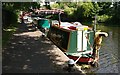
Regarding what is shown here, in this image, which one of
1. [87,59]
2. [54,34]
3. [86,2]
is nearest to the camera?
[87,59]

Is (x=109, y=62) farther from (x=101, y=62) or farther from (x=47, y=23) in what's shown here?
(x=47, y=23)

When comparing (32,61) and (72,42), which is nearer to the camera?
(32,61)

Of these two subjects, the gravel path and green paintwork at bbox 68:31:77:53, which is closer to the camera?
the gravel path

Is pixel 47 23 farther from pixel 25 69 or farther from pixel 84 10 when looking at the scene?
pixel 84 10

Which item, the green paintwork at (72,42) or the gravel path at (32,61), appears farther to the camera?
the green paintwork at (72,42)

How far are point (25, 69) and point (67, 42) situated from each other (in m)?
7.61

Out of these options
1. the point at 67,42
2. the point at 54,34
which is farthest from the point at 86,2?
the point at 67,42

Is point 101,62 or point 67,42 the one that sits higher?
point 67,42

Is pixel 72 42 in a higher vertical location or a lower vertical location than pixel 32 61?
higher

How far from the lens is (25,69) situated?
10695mm

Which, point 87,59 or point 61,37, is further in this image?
point 61,37

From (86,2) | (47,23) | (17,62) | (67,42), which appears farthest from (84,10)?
(17,62)

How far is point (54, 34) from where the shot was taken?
22375 mm

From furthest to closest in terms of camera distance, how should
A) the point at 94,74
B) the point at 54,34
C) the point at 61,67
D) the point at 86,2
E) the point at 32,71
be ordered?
the point at 86,2, the point at 54,34, the point at 94,74, the point at 61,67, the point at 32,71
